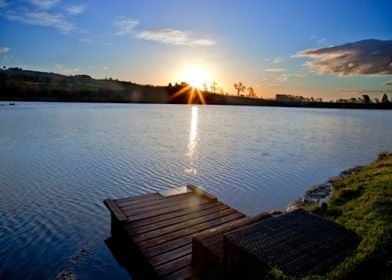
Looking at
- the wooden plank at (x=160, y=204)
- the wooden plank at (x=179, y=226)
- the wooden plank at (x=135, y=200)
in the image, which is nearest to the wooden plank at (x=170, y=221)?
the wooden plank at (x=179, y=226)

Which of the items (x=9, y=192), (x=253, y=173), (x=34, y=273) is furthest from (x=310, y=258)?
(x=9, y=192)

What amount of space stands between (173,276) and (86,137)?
64.1 ft

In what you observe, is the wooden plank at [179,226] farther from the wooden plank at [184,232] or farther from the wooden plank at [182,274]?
the wooden plank at [182,274]

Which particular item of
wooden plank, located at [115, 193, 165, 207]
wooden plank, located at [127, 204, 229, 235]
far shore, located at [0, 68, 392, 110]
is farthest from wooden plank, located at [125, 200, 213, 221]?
→ far shore, located at [0, 68, 392, 110]

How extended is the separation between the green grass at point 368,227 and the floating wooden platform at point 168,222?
7.92 feet

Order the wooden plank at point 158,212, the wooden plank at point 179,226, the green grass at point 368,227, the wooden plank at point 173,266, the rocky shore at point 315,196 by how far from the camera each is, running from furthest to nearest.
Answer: the rocky shore at point 315,196 → the wooden plank at point 158,212 → the wooden plank at point 179,226 → the wooden plank at point 173,266 → the green grass at point 368,227

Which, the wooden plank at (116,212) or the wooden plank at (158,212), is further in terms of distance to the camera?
the wooden plank at (158,212)

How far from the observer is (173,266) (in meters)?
4.52

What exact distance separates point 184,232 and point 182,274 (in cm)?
A: 136

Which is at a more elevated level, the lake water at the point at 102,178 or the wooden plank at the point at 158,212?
the wooden plank at the point at 158,212

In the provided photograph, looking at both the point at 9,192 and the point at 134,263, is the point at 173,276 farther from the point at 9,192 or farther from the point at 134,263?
the point at 9,192

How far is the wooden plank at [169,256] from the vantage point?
15.3ft

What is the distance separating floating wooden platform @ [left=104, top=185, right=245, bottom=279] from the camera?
4625 mm

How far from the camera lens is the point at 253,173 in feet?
41.3
